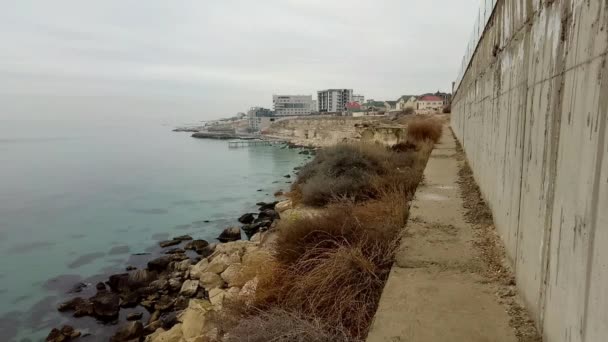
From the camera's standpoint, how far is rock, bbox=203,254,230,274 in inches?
453

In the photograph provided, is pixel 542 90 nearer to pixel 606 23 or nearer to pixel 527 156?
pixel 527 156

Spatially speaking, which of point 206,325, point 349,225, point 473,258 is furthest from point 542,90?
point 206,325

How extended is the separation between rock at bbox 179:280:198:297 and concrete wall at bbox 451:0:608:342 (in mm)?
9367

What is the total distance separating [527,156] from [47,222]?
25.3 metres

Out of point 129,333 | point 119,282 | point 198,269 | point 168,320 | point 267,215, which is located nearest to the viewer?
point 129,333

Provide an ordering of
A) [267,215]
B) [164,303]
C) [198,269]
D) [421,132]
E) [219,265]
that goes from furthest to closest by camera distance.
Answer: [267,215] → [421,132] → [198,269] → [219,265] → [164,303]

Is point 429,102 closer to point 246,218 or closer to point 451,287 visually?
point 246,218

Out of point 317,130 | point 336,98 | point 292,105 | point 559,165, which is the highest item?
point 336,98

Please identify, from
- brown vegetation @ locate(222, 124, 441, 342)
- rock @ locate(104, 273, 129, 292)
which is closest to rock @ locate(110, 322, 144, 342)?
rock @ locate(104, 273, 129, 292)

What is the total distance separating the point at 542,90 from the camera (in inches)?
110

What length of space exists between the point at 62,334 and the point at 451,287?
10350mm

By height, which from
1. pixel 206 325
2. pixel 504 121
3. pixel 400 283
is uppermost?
pixel 504 121

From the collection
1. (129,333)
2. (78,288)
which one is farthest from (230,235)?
(129,333)

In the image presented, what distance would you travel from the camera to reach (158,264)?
545 inches
